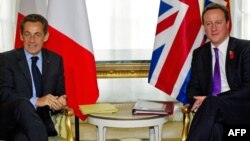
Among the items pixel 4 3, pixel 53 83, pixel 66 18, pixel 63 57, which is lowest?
pixel 53 83

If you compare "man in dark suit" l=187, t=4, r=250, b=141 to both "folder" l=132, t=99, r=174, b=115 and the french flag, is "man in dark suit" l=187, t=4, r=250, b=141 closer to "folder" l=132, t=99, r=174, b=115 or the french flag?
"folder" l=132, t=99, r=174, b=115

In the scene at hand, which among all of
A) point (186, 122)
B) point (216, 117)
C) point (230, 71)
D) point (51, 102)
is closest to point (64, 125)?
point (51, 102)

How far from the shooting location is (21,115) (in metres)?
2.25

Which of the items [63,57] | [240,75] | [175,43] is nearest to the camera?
[240,75]

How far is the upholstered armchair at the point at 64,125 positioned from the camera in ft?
8.67

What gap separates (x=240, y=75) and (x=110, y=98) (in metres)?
1.70

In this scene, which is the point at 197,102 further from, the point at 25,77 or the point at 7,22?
the point at 7,22

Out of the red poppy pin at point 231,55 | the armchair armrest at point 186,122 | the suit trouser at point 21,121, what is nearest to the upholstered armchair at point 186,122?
the armchair armrest at point 186,122

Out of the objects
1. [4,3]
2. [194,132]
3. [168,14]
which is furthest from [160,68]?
[4,3]

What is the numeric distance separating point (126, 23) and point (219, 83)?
1.48 m

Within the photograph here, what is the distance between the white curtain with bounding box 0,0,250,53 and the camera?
159 inches

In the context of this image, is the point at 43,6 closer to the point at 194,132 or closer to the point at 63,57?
the point at 63,57

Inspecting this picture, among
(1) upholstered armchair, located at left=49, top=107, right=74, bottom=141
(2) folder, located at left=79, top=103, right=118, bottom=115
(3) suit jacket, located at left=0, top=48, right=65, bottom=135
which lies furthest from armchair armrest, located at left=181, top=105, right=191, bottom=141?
(3) suit jacket, located at left=0, top=48, right=65, bottom=135

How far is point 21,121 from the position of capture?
225cm
